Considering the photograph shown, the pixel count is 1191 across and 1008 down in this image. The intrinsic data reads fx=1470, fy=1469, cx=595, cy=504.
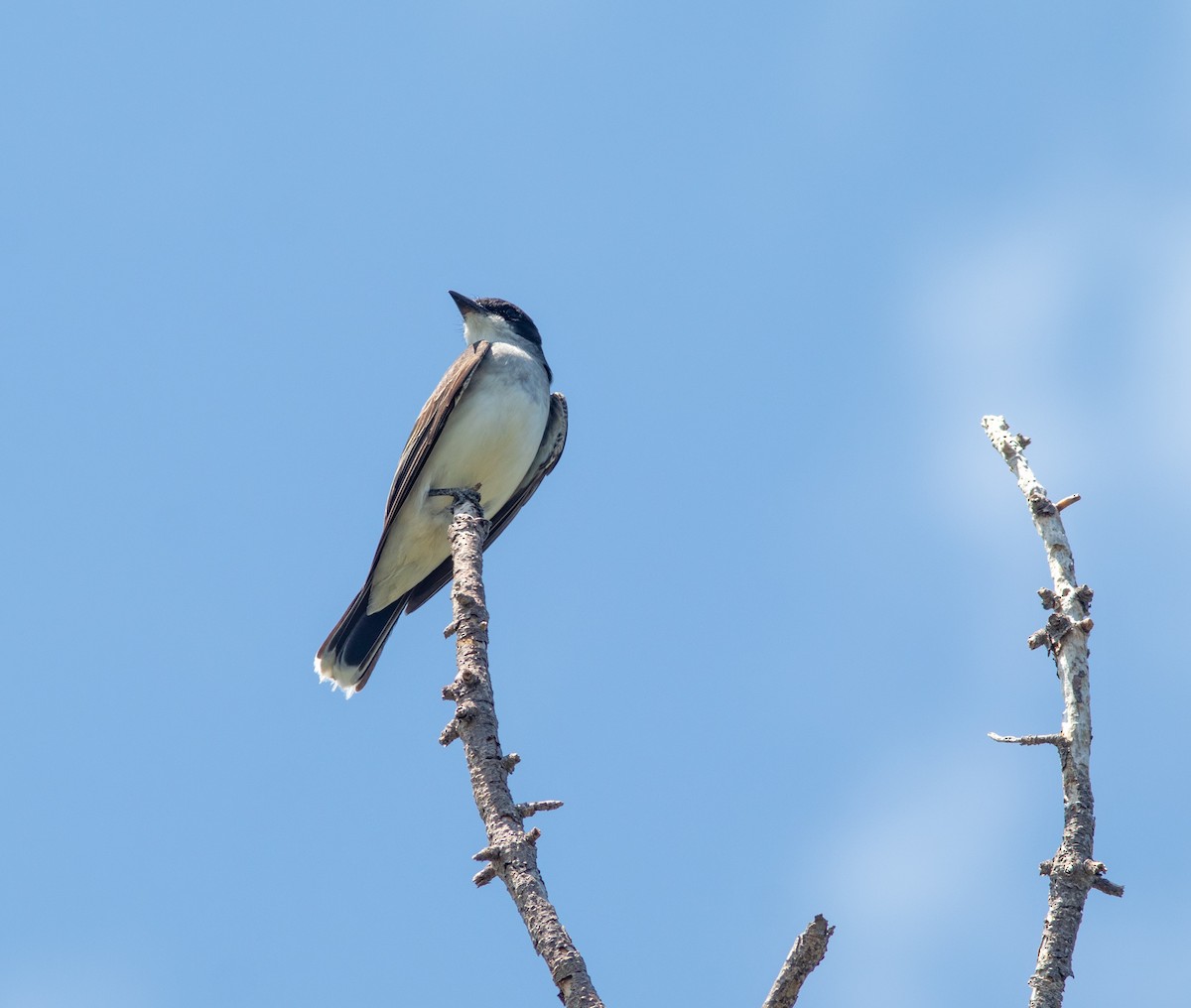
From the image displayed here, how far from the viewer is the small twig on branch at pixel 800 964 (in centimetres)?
343

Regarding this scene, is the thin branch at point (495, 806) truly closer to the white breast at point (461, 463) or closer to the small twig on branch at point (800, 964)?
the small twig on branch at point (800, 964)

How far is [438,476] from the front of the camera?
32.3 ft

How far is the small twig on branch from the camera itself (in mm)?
3434

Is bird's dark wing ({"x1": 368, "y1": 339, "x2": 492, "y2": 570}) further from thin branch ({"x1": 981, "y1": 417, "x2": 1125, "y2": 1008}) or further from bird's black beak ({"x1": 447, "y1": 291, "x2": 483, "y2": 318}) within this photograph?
Result: thin branch ({"x1": 981, "y1": 417, "x2": 1125, "y2": 1008})

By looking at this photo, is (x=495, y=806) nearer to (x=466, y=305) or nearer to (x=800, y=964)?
(x=800, y=964)

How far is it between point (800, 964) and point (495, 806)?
52.9 inches

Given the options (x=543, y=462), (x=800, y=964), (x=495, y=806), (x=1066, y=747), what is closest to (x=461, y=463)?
(x=543, y=462)

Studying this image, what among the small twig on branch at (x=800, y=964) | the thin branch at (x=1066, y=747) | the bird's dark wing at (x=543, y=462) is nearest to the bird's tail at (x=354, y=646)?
the bird's dark wing at (x=543, y=462)

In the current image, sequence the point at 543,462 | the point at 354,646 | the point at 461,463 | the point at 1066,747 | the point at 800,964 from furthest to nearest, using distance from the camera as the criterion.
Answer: the point at 543,462, the point at 461,463, the point at 354,646, the point at 1066,747, the point at 800,964

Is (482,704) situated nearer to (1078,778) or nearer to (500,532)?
(1078,778)

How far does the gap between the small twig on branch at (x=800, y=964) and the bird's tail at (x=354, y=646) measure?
6141mm

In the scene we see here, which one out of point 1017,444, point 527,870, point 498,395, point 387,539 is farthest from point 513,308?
point 527,870

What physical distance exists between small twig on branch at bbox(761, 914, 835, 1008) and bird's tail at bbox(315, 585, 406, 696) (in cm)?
614

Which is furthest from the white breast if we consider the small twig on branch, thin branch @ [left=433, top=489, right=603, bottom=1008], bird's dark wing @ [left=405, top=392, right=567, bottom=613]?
the small twig on branch
